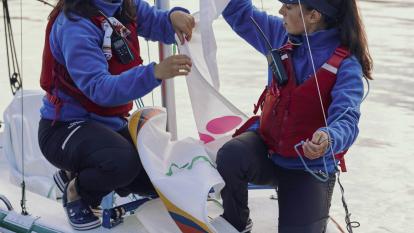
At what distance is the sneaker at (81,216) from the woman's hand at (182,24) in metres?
0.56

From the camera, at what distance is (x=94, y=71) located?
7.42ft

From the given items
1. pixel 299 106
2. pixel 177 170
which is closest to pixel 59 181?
pixel 177 170

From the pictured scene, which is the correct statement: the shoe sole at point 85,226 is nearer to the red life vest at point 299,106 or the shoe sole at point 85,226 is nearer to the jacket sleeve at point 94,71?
the jacket sleeve at point 94,71

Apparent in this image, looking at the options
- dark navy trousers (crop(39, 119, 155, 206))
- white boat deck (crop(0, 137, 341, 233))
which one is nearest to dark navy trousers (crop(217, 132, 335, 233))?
white boat deck (crop(0, 137, 341, 233))

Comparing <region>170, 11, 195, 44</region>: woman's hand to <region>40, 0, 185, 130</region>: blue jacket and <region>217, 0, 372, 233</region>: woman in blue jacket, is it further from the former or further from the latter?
<region>217, 0, 372, 233</region>: woman in blue jacket

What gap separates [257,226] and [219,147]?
0.26 metres

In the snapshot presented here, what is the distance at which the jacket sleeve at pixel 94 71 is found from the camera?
2.22m

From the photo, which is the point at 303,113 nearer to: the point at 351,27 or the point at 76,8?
the point at 351,27

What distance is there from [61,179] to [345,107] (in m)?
1.02

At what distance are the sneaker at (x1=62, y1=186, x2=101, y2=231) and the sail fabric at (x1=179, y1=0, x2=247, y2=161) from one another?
381 millimetres

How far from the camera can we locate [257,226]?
2520 millimetres

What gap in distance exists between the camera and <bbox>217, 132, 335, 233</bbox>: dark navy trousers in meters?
2.24

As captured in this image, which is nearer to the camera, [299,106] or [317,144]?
[317,144]

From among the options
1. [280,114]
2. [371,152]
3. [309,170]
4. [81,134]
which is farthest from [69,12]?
[371,152]
